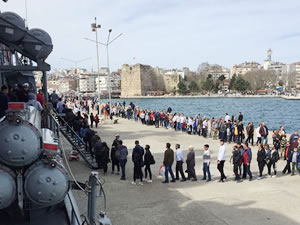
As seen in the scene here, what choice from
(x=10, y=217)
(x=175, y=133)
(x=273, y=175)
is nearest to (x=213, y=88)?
(x=175, y=133)

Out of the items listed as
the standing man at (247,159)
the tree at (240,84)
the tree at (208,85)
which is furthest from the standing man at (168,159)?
the tree at (208,85)

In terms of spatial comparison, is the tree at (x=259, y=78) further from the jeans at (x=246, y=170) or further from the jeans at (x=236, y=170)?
the jeans at (x=236, y=170)

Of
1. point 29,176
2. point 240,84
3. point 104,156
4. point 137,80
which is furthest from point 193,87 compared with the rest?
point 29,176

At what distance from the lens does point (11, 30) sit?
7.66 metres

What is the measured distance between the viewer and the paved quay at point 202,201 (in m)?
7.73

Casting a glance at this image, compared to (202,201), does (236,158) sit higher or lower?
higher

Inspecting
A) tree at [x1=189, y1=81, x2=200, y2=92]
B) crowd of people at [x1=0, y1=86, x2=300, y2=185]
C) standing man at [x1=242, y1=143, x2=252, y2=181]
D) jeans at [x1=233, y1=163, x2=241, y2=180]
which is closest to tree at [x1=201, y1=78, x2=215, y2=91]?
tree at [x1=189, y1=81, x2=200, y2=92]

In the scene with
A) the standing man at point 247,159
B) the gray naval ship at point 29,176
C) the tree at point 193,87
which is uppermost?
the tree at point 193,87

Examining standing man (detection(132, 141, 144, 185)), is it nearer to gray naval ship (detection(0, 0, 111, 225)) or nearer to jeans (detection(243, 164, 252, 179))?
jeans (detection(243, 164, 252, 179))

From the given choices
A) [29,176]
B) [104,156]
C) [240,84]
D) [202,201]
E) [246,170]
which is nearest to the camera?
[29,176]

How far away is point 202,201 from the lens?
29.6 ft

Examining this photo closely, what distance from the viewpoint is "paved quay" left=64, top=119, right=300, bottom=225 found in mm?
7727

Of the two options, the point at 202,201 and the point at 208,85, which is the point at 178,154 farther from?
the point at 208,85

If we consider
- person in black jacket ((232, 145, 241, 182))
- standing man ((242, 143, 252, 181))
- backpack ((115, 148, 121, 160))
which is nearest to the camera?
person in black jacket ((232, 145, 241, 182))
